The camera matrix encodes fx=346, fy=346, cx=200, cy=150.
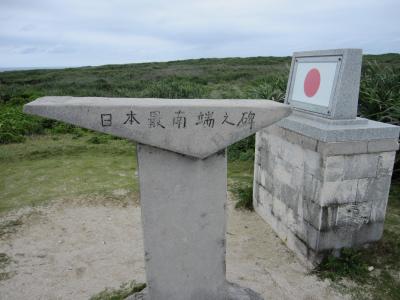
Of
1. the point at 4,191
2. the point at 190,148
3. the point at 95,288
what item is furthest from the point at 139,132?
the point at 4,191

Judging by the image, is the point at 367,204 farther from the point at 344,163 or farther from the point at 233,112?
the point at 233,112

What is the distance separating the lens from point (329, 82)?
3.82 m

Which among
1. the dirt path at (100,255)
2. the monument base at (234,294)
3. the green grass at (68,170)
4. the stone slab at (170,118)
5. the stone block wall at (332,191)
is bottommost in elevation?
the dirt path at (100,255)

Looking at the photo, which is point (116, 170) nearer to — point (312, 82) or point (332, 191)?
point (312, 82)

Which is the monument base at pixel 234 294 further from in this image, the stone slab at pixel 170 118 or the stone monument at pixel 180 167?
the stone slab at pixel 170 118

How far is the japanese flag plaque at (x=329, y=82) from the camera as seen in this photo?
363 cm

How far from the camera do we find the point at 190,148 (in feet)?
7.59

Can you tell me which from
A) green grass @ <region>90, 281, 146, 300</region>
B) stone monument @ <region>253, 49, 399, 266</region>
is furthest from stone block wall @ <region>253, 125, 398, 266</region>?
green grass @ <region>90, 281, 146, 300</region>

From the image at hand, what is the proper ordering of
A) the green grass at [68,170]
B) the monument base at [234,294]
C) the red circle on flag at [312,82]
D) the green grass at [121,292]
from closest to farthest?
1. the monument base at [234,294]
2. the green grass at [121,292]
3. the red circle on flag at [312,82]
4. the green grass at [68,170]

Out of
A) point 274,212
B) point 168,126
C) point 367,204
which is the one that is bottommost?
point 274,212

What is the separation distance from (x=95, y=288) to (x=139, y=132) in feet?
7.48

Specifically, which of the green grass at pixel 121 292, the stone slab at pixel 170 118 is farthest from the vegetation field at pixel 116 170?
the stone slab at pixel 170 118

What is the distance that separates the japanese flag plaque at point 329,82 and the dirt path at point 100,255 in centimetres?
184

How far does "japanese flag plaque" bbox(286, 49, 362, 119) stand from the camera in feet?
11.9
